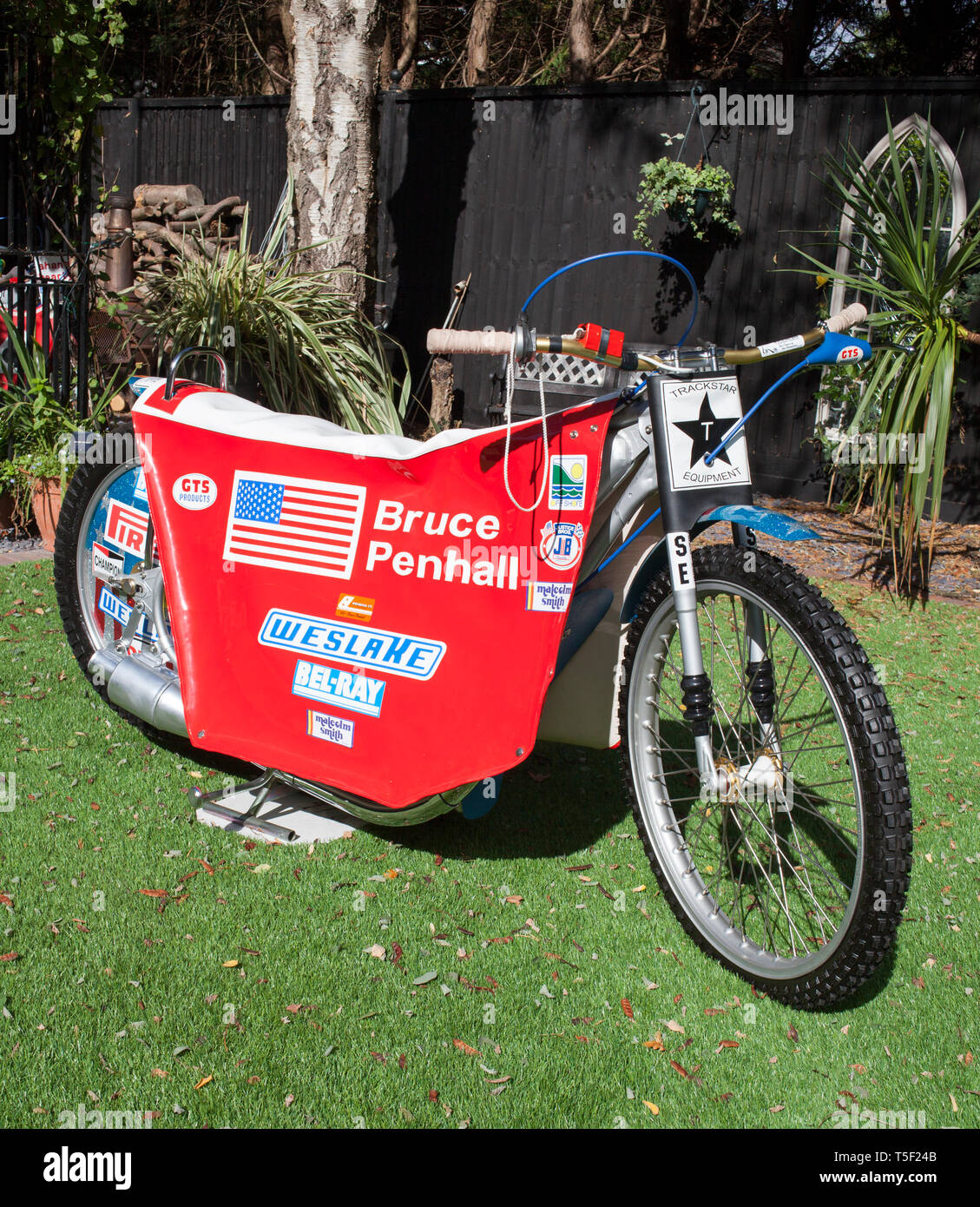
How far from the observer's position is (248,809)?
302cm

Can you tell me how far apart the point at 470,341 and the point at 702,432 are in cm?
55

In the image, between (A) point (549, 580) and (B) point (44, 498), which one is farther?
(B) point (44, 498)

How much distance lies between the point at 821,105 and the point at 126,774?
6.93m

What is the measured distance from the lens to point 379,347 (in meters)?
5.97

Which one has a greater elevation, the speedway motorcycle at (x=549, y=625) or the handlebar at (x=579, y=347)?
the handlebar at (x=579, y=347)

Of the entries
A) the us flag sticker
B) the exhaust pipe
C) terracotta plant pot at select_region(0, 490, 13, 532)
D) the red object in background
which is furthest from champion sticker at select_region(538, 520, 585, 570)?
terracotta plant pot at select_region(0, 490, 13, 532)

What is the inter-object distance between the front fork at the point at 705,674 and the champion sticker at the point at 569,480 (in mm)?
230

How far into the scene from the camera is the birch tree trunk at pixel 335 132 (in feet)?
19.8

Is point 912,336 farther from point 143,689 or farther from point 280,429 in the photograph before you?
point 143,689

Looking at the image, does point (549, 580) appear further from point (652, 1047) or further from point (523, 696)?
point (652, 1047)

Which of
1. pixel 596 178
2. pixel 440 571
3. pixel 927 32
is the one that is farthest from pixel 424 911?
pixel 927 32

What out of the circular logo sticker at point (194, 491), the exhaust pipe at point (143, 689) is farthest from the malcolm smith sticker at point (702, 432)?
the exhaust pipe at point (143, 689)

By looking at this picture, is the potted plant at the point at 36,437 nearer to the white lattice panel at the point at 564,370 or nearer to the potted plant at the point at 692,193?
the white lattice panel at the point at 564,370

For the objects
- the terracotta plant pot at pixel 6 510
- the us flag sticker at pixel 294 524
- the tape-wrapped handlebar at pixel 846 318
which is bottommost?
the terracotta plant pot at pixel 6 510
